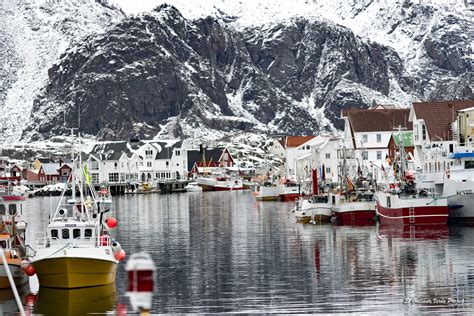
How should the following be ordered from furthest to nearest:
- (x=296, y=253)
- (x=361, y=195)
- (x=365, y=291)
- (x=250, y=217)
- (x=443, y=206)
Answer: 1. (x=250, y=217)
2. (x=361, y=195)
3. (x=443, y=206)
4. (x=296, y=253)
5. (x=365, y=291)

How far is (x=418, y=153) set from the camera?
12400cm

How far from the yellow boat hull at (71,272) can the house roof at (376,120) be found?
4234 inches

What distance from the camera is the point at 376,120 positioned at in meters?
160

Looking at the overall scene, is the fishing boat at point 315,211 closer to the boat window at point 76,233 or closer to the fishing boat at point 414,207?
the fishing boat at point 414,207

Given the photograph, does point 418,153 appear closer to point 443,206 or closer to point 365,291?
point 443,206

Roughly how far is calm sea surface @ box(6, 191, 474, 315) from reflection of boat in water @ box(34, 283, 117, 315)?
0.05 metres

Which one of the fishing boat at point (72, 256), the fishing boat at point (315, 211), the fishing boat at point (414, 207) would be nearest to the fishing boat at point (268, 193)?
the fishing boat at point (315, 211)

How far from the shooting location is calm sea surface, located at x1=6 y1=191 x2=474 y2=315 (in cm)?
4925

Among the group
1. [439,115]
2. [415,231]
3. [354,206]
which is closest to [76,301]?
[415,231]

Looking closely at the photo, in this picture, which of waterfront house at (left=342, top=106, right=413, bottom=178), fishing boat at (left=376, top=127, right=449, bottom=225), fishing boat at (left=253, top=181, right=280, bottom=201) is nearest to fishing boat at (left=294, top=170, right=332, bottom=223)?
fishing boat at (left=376, top=127, right=449, bottom=225)

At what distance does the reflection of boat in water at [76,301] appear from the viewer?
49031 mm

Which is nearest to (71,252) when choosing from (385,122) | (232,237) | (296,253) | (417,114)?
(296,253)

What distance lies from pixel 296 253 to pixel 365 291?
63.7ft

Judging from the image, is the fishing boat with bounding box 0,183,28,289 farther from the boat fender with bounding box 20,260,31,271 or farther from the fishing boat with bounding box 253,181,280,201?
the fishing boat with bounding box 253,181,280,201
